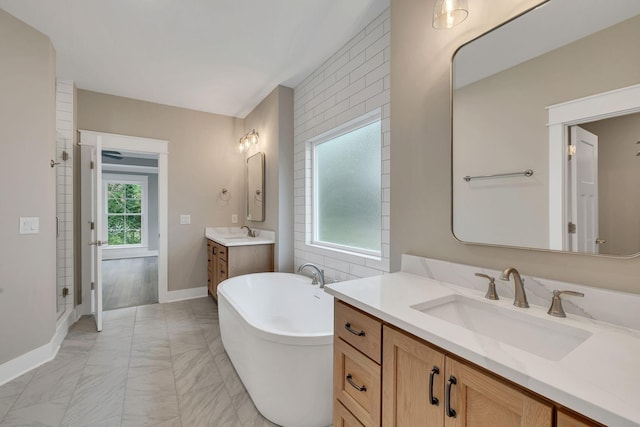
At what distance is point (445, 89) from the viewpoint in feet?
4.67

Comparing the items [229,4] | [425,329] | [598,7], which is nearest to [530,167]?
[598,7]

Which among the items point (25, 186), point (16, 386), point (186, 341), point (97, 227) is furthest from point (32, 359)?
point (25, 186)

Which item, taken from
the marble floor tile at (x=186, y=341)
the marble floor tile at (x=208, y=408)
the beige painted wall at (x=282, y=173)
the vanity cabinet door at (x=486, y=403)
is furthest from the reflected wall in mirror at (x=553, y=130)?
the marble floor tile at (x=186, y=341)

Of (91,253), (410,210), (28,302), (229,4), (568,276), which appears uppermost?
(229,4)

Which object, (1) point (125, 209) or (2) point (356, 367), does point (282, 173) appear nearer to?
(2) point (356, 367)

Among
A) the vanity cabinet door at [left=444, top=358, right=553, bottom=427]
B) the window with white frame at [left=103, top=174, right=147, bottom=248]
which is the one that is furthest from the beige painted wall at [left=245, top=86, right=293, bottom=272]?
the window with white frame at [left=103, top=174, right=147, bottom=248]

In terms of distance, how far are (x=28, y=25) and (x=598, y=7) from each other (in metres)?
3.54

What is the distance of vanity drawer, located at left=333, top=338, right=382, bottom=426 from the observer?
105 centimetres

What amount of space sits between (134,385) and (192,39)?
8.89ft

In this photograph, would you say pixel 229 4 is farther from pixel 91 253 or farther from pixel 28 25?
pixel 91 253

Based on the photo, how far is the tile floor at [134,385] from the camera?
5.62 feet

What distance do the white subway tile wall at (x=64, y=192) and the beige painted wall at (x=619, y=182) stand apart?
4.23 meters

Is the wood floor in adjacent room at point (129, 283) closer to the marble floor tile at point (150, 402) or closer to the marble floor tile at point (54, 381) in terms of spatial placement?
the marble floor tile at point (54, 381)

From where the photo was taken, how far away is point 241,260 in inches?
126
